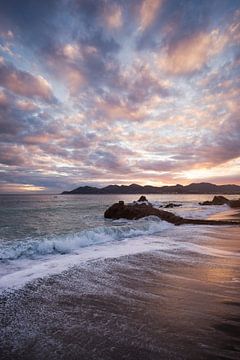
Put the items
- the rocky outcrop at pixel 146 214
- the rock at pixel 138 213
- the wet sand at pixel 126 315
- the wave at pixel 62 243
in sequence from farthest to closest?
1. the rock at pixel 138 213
2. the rocky outcrop at pixel 146 214
3. the wave at pixel 62 243
4. the wet sand at pixel 126 315

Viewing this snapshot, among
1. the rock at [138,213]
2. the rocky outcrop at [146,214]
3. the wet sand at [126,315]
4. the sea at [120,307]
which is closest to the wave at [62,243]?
the sea at [120,307]

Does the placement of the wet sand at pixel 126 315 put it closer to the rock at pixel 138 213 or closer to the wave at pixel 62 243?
the wave at pixel 62 243

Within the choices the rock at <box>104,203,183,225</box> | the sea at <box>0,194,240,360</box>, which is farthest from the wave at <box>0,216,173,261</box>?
the rock at <box>104,203,183,225</box>

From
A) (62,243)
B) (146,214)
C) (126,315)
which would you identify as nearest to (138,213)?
(146,214)

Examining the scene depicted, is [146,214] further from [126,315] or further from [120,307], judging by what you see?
[126,315]

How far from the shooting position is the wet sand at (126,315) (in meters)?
3.37

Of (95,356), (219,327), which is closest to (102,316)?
(95,356)

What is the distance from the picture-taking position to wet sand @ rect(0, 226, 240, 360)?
337cm

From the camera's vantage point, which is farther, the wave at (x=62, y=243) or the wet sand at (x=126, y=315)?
the wave at (x=62, y=243)

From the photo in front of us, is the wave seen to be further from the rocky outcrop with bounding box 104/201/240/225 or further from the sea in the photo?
the rocky outcrop with bounding box 104/201/240/225

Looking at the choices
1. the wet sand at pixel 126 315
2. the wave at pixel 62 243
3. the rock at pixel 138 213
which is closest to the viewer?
the wet sand at pixel 126 315

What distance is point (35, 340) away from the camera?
11.9 ft

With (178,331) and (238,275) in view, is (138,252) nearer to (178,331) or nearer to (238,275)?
(238,275)

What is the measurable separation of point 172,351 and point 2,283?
4914mm
